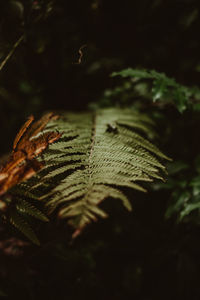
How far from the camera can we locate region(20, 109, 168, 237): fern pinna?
649 mm

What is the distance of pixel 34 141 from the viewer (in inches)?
34.7

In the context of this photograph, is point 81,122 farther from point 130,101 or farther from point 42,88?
point 42,88

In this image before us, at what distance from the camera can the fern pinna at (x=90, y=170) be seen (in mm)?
649

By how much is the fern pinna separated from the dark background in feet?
1.03

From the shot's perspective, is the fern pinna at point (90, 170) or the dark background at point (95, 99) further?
the dark background at point (95, 99)

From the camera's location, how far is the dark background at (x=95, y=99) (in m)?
1.42

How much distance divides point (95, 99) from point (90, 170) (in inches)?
59.4

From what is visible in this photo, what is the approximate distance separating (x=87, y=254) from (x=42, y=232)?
0.41m

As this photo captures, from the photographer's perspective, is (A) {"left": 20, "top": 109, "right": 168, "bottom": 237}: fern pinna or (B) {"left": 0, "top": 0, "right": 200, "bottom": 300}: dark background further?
(B) {"left": 0, "top": 0, "right": 200, "bottom": 300}: dark background

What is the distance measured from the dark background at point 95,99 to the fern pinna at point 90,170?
0.31m

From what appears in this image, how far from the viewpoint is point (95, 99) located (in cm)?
228

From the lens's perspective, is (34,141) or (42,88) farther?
(42,88)

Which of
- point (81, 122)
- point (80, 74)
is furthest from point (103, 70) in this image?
point (81, 122)

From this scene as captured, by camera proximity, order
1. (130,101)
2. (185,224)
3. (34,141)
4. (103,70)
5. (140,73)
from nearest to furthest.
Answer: (34,141), (140,73), (185,224), (130,101), (103,70)
